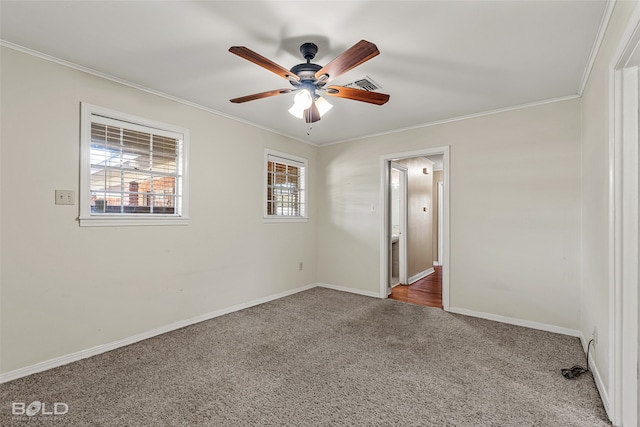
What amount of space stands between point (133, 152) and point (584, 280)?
14.7 ft

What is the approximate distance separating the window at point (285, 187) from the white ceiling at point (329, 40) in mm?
1398

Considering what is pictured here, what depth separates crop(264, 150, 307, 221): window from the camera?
4.33 m

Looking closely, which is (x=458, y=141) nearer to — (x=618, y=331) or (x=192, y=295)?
(x=618, y=331)

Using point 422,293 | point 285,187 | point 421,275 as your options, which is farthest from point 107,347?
point 421,275

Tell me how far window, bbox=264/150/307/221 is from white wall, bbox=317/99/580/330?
1.47 m

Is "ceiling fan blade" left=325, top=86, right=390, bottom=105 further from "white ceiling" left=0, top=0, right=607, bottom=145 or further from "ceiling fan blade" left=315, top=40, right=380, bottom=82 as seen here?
"white ceiling" left=0, top=0, right=607, bottom=145

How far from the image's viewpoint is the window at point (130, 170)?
8.53 ft

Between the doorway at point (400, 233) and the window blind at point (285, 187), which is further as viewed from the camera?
the doorway at point (400, 233)

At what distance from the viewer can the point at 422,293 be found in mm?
4703

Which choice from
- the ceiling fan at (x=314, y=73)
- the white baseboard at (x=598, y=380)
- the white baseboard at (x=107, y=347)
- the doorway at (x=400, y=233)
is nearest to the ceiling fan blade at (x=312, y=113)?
the ceiling fan at (x=314, y=73)

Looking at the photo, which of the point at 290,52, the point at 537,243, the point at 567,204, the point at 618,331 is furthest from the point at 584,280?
the point at 290,52

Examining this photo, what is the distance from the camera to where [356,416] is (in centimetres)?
182

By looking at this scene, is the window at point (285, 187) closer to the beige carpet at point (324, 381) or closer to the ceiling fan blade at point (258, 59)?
the beige carpet at point (324, 381)

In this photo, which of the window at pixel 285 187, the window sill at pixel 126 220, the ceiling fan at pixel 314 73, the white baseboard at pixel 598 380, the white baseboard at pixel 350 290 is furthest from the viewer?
the white baseboard at pixel 350 290
